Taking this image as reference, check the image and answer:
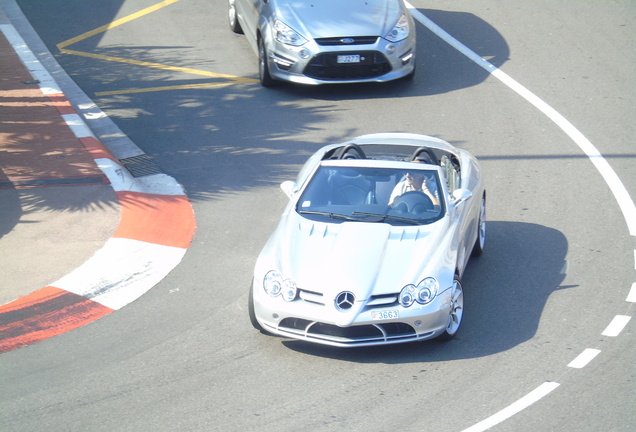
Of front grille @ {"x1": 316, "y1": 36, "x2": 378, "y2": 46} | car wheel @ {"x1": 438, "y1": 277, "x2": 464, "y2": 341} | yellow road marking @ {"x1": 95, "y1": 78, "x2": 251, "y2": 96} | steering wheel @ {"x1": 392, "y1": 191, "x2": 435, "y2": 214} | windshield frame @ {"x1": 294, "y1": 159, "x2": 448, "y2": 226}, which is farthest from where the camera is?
yellow road marking @ {"x1": 95, "y1": 78, "x2": 251, "y2": 96}

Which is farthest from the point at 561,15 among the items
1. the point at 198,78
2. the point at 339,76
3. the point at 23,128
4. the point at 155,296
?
the point at 155,296

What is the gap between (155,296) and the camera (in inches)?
337

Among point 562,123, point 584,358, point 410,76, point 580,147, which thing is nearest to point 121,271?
point 584,358

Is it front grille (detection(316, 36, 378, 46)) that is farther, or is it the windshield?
front grille (detection(316, 36, 378, 46))

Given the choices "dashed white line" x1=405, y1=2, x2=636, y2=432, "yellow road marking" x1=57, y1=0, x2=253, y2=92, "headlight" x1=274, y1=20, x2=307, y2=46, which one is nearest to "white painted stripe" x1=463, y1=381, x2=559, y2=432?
"dashed white line" x1=405, y1=2, x2=636, y2=432

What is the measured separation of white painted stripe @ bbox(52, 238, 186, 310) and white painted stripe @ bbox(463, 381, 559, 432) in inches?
152

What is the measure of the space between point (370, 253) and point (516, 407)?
1828 millimetres

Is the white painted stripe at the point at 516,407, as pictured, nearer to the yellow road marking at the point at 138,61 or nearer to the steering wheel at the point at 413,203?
the steering wheel at the point at 413,203

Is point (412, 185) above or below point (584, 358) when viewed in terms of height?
above

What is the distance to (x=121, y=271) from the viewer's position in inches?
356

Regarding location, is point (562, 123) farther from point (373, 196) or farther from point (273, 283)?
point (273, 283)

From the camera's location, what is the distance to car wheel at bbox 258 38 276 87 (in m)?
14.6

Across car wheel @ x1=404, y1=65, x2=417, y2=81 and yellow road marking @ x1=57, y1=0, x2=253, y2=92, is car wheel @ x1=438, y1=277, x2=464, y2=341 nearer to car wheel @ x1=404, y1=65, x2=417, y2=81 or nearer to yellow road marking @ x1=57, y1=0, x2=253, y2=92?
car wheel @ x1=404, y1=65, x2=417, y2=81

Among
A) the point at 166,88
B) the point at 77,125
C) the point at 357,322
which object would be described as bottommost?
the point at 166,88
